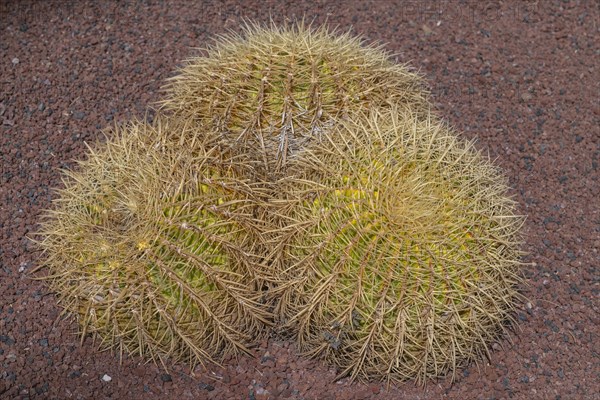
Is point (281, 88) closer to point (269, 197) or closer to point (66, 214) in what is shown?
point (269, 197)

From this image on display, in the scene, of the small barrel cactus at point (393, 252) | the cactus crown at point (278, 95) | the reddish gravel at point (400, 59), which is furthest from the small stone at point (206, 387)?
the cactus crown at point (278, 95)

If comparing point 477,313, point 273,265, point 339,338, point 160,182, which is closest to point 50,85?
point 160,182

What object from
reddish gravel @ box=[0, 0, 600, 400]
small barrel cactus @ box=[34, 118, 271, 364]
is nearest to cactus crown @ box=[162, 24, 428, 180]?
small barrel cactus @ box=[34, 118, 271, 364]

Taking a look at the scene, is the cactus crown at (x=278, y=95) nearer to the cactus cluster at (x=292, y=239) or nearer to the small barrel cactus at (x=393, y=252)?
the cactus cluster at (x=292, y=239)

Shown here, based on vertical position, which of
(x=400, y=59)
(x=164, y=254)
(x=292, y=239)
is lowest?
(x=164, y=254)

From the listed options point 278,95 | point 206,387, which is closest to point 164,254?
point 206,387

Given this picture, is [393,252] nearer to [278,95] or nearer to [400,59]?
[278,95]

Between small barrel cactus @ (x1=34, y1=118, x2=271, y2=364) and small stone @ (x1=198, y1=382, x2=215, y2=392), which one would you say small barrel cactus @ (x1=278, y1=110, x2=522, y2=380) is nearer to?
small barrel cactus @ (x1=34, y1=118, x2=271, y2=364)
